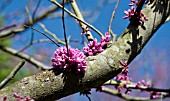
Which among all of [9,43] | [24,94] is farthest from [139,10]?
[9,43]

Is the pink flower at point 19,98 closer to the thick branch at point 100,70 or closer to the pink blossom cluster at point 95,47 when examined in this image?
the thick branch at point 100,70

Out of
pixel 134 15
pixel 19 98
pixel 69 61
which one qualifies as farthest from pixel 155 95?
pixel 19 98

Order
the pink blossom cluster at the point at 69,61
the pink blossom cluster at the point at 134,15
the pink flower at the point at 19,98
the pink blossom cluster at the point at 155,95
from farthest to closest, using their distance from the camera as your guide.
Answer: the pink blossom cluster at the point at 155,95
the pink blossom cluster at the point at 134,15
the pink blossom cluster at the point at 69,61
the pink flower at the point at 19,98

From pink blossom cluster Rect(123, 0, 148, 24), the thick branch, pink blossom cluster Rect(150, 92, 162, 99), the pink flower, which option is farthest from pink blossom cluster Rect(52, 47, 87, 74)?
pink blossom cluster Rect(150, 92, 162, 99)

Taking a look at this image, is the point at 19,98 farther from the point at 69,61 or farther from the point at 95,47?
the point at 95,47

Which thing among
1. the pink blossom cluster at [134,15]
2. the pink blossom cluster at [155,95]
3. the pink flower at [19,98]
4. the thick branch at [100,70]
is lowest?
the pink blossom cluster at [155,95]

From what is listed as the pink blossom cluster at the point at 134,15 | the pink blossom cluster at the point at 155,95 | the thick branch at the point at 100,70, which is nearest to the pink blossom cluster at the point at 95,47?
the thick branch at the point at 100,70

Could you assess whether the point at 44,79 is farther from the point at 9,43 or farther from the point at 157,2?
the point at 9,43
